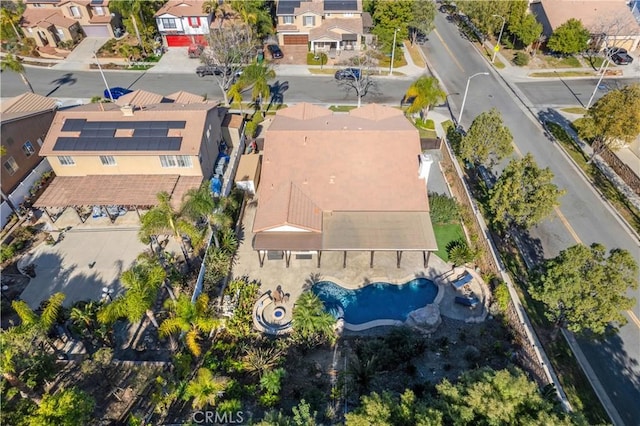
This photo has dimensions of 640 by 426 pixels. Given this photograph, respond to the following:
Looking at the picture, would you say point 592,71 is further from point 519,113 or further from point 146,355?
point 146,355

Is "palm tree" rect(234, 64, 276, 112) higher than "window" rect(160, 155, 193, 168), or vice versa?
"palm tree" rect(234, 64, 276, 112)

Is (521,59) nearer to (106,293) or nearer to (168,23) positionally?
(168,23)

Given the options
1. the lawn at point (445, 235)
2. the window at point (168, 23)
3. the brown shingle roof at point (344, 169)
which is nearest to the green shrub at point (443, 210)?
the lawn at point (445, 235)

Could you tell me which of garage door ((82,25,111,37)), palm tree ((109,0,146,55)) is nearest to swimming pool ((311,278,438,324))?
palm tree ((109,0,146,55))

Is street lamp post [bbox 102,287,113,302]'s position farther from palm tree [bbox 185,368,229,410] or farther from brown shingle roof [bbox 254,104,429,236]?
brown shingle roof [bbox 254,104,429,236]

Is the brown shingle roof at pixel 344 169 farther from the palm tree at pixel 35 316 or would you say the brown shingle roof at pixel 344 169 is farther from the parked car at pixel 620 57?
the parked car at pixel 620 57

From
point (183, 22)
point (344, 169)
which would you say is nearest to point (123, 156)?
point (344, 169)
